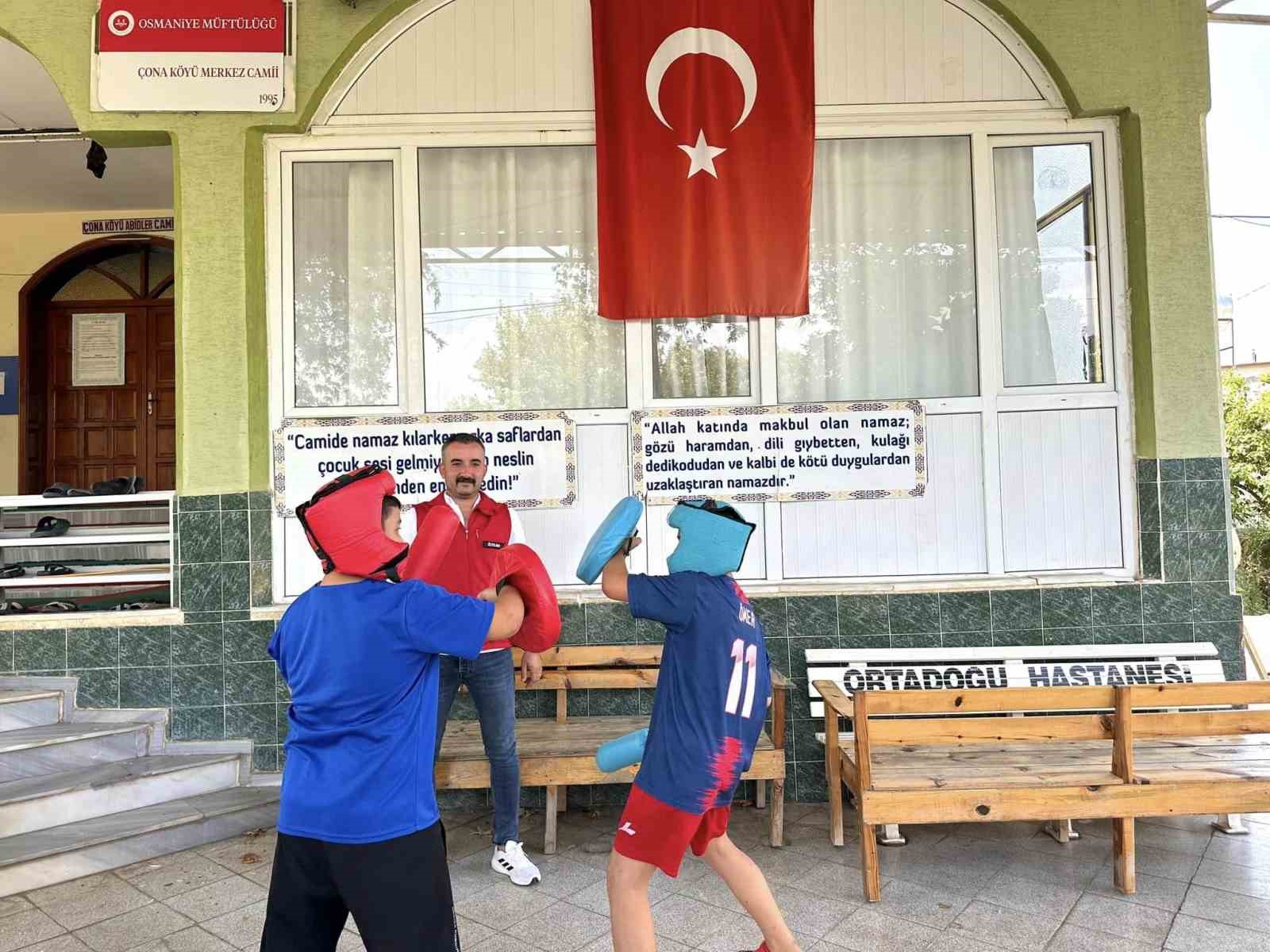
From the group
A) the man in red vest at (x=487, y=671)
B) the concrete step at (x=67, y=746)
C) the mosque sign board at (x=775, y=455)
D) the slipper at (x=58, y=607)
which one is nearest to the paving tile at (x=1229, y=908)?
the mosque sign board at (x=775, y=455)

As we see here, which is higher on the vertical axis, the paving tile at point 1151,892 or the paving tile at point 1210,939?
the paving tile at point 1210,939

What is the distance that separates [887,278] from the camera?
5.36 metres

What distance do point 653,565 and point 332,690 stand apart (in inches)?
127

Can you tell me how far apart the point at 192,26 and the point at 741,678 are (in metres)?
5.09

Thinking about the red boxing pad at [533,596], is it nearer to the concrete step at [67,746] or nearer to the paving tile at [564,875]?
the paving tile at [564,875]

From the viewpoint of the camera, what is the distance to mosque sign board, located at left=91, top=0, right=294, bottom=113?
5.08 m

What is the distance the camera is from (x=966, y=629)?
199 inches

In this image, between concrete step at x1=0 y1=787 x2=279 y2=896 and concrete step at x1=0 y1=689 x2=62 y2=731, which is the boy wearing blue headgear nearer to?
concrete step at x1=0 y1=787 x2=279 y2=896

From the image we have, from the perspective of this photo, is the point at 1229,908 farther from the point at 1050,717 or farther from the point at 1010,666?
the point at 1010,666

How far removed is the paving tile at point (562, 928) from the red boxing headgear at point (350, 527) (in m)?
2.00

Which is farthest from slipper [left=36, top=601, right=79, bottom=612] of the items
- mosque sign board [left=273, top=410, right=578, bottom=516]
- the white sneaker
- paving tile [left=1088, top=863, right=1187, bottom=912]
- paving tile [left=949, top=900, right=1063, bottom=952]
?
paving tile [left=1088, top=863, right=1187, bottom=912]

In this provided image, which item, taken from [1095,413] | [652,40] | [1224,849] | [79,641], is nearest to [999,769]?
[1224,849]

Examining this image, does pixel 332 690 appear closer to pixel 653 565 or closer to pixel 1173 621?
pixel 653 565

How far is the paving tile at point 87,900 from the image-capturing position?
354 cm
